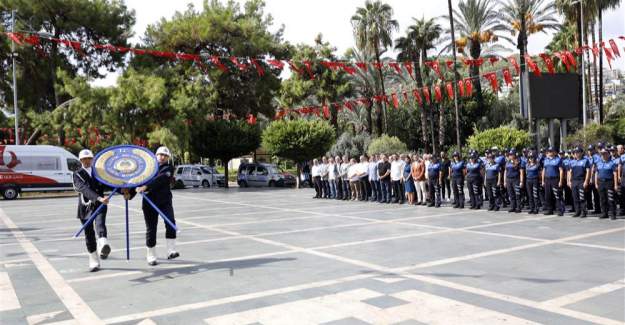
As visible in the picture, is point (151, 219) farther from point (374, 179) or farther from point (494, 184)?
point (374, 179)

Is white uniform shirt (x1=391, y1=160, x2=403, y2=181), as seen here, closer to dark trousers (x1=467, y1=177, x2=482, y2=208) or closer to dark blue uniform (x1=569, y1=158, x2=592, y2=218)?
dark trousers (x1=467, y1=177, x2=482, y2=208)

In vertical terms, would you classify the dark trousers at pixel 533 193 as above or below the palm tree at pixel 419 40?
below

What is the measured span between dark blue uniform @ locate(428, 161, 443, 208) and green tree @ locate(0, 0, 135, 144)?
23074 mm

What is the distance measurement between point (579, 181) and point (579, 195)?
1.20ft

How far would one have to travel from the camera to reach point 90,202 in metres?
7.64

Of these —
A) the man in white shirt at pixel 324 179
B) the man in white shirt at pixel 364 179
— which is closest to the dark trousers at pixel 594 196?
the man in white shirt at pixel 364 179

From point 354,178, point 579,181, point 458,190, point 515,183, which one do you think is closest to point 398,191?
point 354,178

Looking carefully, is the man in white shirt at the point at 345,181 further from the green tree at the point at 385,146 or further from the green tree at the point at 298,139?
the green tree at the point at 385,146

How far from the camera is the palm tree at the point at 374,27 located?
123 feet

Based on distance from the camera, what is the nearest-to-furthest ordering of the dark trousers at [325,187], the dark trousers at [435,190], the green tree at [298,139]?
the dark trousers at [435,190] < the dark trousers at [325,187] < the green tree at [298,139]

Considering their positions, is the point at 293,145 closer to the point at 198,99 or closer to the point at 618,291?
the point at 198,99

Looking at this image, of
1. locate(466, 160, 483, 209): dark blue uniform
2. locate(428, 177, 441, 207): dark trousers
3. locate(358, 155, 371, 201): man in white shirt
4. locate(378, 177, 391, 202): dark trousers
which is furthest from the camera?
locate(358, 155, 371, 201): man in white shirt

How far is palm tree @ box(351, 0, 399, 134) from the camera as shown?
37.6 metres

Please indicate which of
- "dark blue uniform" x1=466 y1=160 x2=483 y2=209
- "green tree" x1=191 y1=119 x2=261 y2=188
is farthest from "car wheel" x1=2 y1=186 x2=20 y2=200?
"dark blue uniform" x1=466 y1=160 x2=483 y2=209
